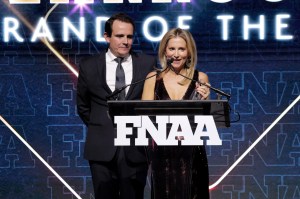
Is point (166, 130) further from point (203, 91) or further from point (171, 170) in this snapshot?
point (203, 91)

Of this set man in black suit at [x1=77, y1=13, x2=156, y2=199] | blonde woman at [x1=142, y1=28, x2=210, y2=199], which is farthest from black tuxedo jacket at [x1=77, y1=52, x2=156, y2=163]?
blonde woman at [x1=142, y1=28, x2=210, y2=199]

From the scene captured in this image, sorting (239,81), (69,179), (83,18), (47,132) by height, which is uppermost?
(83,18)

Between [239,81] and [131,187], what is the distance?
1.78 meters

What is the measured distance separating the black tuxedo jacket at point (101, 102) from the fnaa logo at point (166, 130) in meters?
0.73

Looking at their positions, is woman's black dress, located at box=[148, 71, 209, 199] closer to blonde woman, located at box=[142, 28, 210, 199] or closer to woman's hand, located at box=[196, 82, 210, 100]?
blonde woman, located at box=[142, 28, 210, 199]

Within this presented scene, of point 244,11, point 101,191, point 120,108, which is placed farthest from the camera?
point 244,11

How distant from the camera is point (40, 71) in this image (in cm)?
559

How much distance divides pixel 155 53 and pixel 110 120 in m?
1.55

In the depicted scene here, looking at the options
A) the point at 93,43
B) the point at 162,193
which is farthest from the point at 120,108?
the point at 93,43

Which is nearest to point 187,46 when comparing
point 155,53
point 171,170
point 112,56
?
point 112,56

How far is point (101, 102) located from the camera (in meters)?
4.03

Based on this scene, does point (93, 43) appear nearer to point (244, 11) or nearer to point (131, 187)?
point (244, 11)

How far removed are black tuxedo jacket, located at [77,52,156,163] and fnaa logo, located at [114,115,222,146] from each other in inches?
28.7

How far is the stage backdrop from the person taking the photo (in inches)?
215
